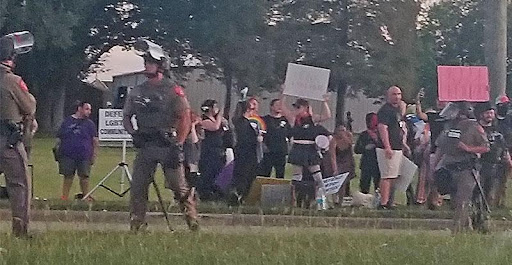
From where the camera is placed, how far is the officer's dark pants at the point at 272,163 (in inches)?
659

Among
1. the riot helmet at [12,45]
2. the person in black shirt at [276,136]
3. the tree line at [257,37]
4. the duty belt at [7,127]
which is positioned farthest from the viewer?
the tree line at [257,37]

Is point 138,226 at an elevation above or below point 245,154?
below

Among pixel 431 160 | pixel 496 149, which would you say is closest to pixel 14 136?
pixel 431 160

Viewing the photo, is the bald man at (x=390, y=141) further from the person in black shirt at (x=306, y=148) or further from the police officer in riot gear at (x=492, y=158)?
the police officer in riot gear at (x=492, y=158)

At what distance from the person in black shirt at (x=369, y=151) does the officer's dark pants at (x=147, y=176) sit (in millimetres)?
5826

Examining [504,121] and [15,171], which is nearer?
[15,171]

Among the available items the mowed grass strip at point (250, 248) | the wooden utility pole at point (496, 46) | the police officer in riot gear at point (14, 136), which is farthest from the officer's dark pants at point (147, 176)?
the wooden utility pole at point (496, 46)

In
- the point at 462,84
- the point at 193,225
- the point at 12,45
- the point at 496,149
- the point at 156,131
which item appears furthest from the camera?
the point at 496,149

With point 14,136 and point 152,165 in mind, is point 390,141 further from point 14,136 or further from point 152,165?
point 14,136

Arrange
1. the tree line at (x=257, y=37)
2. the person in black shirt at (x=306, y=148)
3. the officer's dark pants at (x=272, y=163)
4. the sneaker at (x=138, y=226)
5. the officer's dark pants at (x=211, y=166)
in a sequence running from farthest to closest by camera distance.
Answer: the tree line at (x=257, y=37) < the officer's dark pants at (x=272, y=163) < the officer's dark pants at (x=211, y=166) < the person in black shirt at (x=306, y=148) < the sneaker at (x=138, y=226)

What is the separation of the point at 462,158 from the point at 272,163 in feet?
16.3

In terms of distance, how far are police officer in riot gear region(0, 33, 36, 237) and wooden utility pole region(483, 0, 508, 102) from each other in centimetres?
934

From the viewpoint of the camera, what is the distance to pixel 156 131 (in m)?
10.6

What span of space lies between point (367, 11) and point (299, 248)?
53.7m
